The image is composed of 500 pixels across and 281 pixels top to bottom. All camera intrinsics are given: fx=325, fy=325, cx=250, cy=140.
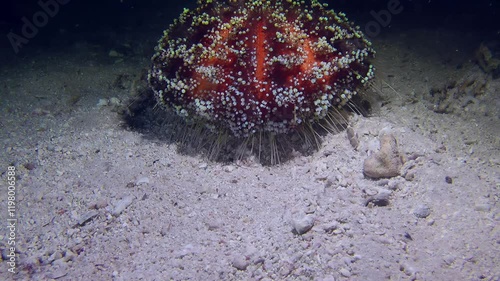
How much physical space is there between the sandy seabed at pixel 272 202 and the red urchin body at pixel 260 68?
541 millimetres

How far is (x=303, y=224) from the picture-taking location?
9.32 feet

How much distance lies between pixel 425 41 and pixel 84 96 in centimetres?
633

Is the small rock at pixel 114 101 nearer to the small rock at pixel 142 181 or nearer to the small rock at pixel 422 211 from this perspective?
the small rock at pixel 142 181

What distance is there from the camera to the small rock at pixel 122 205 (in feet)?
10.8

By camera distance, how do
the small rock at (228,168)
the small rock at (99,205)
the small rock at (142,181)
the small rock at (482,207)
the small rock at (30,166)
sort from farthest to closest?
1. the small rock at (30,166)
2. the small rock at (228,168)
3. the small rock at (142,181)
4. the small rock at (99,205)
5. the small rock at (482,207)

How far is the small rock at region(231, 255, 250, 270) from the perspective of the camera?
265 cm

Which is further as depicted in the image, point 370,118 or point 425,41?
point 425,41

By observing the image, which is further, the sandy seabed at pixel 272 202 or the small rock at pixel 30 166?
the small rock at pixel 30 166

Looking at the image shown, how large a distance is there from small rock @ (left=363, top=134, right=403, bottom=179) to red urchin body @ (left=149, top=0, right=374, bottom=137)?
29.8 inches

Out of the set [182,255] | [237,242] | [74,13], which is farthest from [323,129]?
[74,13]

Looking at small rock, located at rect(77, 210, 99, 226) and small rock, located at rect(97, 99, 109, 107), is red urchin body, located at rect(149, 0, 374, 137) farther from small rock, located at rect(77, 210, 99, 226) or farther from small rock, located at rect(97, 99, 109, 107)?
small rock, located at rect(97, 99, 109, 107)

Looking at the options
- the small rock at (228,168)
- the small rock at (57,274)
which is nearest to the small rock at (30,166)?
the small rock at (57,274)

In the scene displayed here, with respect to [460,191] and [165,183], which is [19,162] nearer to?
[165,183]

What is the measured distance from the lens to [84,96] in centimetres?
565
